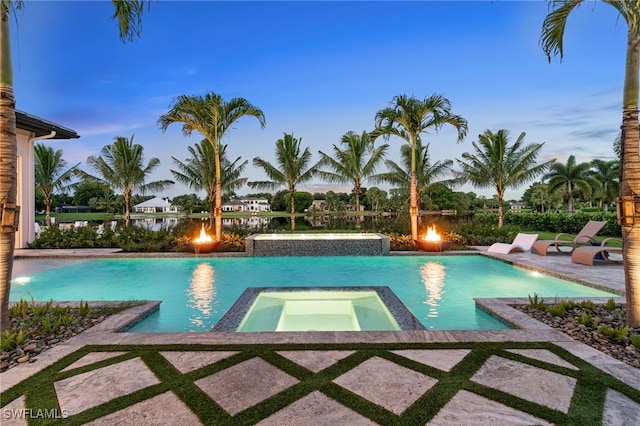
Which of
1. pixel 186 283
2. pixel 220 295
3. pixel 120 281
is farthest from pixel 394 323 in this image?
pixel 120 281

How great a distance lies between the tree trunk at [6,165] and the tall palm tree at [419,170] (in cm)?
1635

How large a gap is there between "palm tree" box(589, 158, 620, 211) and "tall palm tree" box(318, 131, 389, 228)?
25717 mm

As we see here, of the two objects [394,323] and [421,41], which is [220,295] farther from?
[421,41]

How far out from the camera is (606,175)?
3125 cm

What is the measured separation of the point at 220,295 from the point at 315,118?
1412 cm

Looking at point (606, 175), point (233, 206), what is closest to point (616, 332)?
point (606, 175)

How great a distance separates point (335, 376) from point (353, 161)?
15.9 meters

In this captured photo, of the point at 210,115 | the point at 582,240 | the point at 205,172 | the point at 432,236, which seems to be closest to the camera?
the point at 582,240

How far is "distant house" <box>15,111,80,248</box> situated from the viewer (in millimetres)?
10336

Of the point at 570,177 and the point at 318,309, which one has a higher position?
the point at 570,177

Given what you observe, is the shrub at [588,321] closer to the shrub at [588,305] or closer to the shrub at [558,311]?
the shrub at [558,311]

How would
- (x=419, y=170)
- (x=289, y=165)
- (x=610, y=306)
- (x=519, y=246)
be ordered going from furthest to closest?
(x=419, y=170) < (x=289, y=165) < (x=519, y=246) < (x=610, y=306)

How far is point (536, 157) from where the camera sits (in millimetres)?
16250

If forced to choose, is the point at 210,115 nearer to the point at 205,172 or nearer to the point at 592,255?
the point at 205,172
